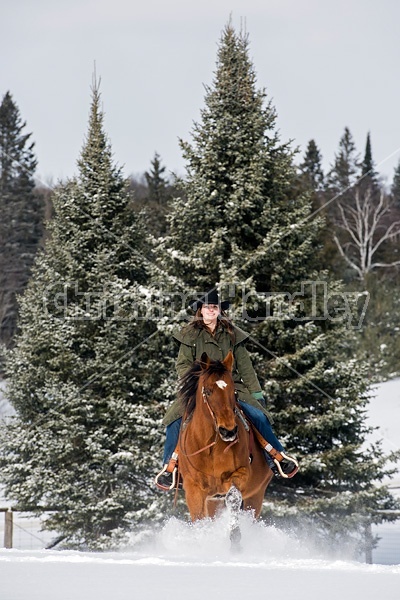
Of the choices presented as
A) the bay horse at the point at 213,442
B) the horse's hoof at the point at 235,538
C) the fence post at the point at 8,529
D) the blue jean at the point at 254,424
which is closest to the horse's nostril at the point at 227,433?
the bay horse at the point at 213,442

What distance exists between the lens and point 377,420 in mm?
38281

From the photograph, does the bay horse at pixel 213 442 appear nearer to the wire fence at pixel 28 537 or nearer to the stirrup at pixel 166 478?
the stirrup at pixel 166 478

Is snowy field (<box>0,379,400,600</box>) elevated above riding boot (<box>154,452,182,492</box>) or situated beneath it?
situated beneath

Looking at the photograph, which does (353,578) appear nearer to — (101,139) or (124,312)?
(124,312)

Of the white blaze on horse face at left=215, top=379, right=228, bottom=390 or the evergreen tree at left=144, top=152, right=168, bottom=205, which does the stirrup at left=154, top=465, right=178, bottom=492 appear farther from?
the evergreen tree at left=144, top=152, right=168, bottom=205

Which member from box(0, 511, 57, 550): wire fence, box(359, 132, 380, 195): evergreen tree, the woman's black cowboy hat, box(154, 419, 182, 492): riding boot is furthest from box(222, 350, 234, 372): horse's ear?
box(359, 132, 380, 195): evergreen tree

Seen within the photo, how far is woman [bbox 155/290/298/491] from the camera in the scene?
428 inches

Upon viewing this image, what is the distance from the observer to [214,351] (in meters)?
10.9

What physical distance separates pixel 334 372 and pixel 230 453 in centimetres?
877

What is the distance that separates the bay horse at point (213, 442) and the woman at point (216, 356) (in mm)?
525

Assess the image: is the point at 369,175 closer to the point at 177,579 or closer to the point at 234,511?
the point at 234,511

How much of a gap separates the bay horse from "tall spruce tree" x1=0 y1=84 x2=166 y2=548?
851 centimetres

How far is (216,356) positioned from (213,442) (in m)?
1.38

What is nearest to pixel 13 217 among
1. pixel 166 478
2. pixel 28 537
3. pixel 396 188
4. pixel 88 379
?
pixel 28 537
